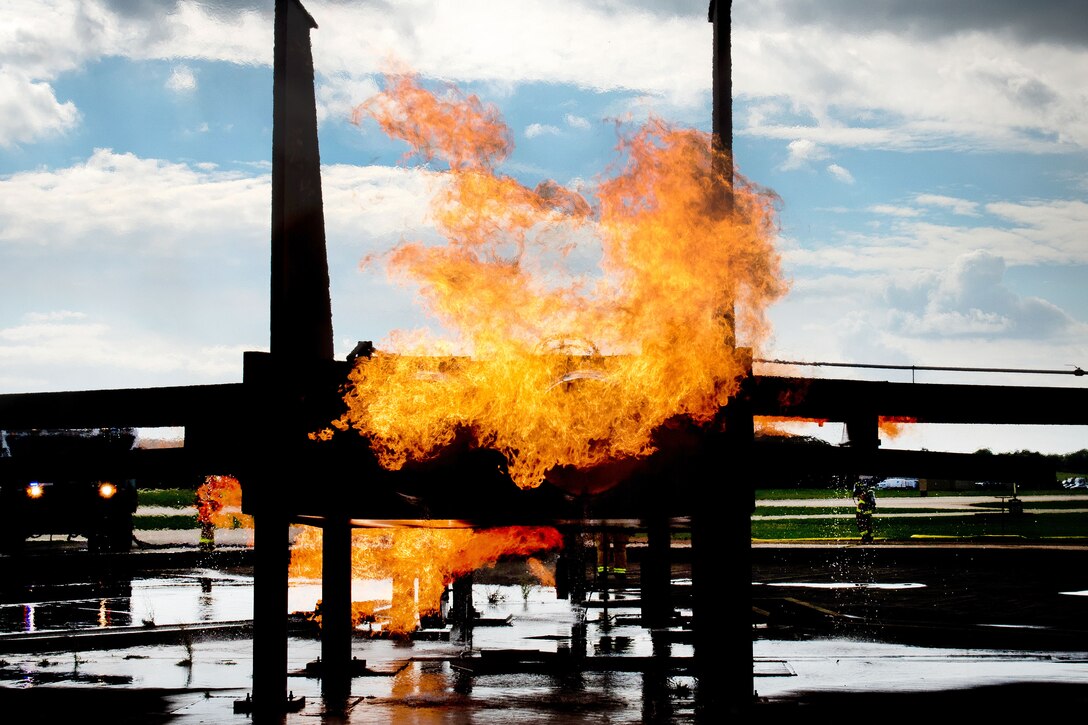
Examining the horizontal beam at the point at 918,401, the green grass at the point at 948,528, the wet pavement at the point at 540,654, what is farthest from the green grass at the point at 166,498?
the horizontal beam at the point at 918,401

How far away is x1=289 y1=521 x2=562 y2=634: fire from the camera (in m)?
16.3

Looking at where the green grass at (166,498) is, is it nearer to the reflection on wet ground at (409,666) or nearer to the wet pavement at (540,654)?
the wet pavement at (540,654)

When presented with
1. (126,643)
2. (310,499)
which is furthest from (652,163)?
(126,643)

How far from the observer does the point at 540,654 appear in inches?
584

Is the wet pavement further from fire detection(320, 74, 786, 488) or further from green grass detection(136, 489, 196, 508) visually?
green grass detection(136, 489, 196, 508)

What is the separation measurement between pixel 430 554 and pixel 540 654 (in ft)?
8.76

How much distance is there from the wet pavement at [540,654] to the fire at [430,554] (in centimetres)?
103

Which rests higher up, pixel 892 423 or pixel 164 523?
pixel 892 423

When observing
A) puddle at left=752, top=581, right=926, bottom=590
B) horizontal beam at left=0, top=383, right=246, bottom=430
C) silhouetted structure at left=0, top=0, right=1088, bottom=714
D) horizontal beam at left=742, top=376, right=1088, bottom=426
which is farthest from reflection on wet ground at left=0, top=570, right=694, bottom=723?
puddle at left=752, top=581, right=926, bottom=590

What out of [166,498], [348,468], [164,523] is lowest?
[164,523]

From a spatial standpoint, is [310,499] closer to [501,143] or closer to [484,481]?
[484,481]

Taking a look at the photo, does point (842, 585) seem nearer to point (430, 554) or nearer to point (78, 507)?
point (430, 554)

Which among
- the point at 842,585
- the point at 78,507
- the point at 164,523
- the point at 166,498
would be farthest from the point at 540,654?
the point at 166,498

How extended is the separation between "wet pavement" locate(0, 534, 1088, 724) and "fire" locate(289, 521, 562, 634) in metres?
1.03
